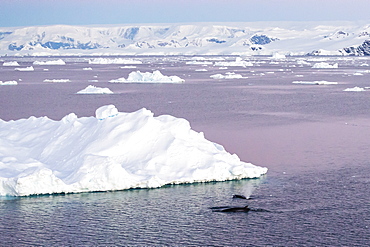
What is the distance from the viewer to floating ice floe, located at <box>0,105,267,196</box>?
14.8 m

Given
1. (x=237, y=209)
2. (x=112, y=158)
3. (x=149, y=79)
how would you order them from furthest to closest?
1. (x=149, y=79)
2. (x=112, y=158)
3. (x=237, y=209)

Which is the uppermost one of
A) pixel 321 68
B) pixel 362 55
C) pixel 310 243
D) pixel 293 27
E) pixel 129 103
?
pixel 293 27

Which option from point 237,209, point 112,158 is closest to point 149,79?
point 112,158

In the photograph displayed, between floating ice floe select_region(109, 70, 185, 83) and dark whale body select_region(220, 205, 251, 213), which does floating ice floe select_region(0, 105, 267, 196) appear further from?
floating ice floe select_region(109, 70, 185, 83)

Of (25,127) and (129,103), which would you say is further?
(129,103)

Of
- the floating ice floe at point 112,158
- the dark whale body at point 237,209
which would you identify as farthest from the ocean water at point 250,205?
the floating ice floe at point 112,158

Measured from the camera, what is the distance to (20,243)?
11.5 metres

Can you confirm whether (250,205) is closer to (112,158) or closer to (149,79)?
(112,158)

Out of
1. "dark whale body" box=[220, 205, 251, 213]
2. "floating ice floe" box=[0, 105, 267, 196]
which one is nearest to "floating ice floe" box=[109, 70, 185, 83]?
"floating ice floe" box=[0, 105, 267, 196]

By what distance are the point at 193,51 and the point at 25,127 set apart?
13424 cm

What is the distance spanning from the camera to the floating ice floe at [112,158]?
14.8 metres

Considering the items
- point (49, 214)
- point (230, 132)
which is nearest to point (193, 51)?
point (230, 132)

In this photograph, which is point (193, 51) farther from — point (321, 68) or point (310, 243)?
point (310, 243)

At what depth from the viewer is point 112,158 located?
51.1 feet
